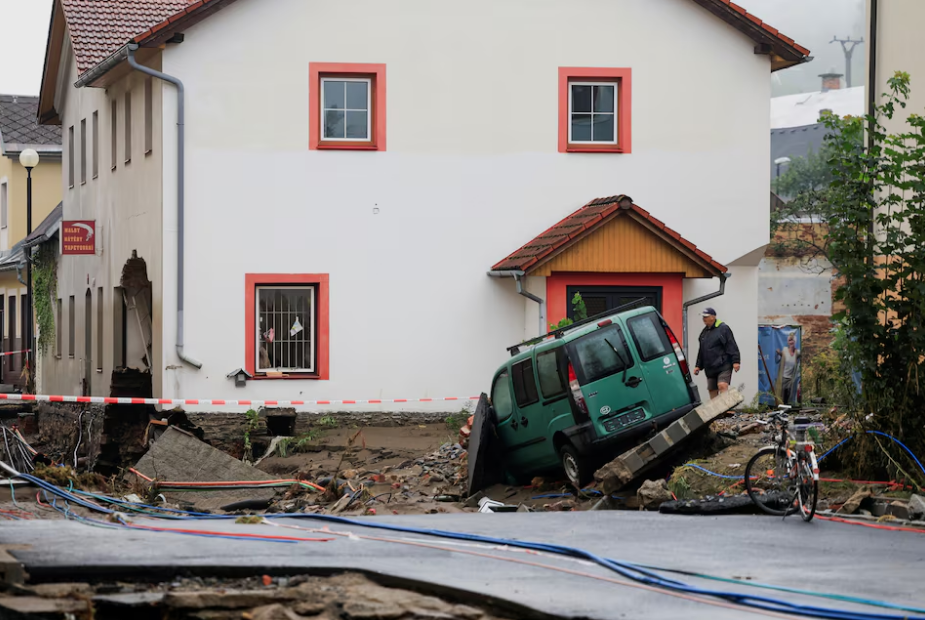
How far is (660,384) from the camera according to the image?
54.6ft

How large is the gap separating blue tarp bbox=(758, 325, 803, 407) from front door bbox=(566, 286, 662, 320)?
306cm

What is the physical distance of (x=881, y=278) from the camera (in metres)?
14.4

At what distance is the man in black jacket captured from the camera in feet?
68.4

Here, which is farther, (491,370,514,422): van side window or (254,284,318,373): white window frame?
(254,284,318,373): white window frame

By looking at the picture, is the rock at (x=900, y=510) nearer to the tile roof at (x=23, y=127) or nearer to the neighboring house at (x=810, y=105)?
the tile roof at (x=23, y=127)

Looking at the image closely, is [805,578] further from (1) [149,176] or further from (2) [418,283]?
(1) [149,176]

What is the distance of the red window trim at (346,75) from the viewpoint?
22.8 metres

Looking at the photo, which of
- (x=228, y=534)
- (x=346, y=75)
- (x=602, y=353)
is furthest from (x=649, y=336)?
(x=346, y=75)

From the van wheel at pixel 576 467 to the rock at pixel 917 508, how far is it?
4.88 m

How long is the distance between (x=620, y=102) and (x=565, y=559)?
15.4 m

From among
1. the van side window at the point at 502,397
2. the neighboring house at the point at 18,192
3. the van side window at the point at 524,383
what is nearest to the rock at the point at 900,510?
the van side window at the point at 524,383

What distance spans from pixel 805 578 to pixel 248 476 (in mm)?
10918

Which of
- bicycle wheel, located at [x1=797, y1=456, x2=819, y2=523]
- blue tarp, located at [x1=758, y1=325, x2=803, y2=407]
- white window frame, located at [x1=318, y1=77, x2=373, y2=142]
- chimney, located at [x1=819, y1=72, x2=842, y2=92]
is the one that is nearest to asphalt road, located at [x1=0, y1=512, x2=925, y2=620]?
bicycle wheel, located at [x1=797, y1=456, x2=819, y2=523]

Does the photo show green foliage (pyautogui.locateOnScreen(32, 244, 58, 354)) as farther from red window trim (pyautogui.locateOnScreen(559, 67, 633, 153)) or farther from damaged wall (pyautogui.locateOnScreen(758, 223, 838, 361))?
damaged wall (pyautogui.locateOnScreen(758, 223, 838, 361))
